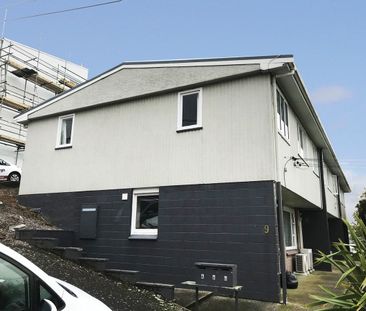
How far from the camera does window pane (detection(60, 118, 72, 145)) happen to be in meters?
13.4

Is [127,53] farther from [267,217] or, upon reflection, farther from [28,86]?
[28,86]

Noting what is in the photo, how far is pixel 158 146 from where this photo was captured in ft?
35.9

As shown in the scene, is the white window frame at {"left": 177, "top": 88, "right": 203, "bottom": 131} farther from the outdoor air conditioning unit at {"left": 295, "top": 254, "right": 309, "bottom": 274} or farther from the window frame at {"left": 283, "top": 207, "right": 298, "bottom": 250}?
the outdoor air conditioning unit at {"left": 295, "top": 254, "right": 309, "bottom": 274}

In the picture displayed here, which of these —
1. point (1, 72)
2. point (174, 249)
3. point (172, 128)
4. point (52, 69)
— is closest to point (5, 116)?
point (1, 72)

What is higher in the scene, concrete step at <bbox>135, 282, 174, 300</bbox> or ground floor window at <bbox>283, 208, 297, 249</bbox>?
ground floor window at <bbox>283, 208, 297, 249</bbox>

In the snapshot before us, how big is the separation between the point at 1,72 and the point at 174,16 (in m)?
17.6

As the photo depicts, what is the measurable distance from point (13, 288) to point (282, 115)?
30.3 feet

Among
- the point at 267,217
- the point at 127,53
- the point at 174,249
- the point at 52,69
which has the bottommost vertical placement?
the point at 174,249

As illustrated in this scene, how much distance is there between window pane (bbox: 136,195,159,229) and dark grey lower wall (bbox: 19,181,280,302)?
0.28m

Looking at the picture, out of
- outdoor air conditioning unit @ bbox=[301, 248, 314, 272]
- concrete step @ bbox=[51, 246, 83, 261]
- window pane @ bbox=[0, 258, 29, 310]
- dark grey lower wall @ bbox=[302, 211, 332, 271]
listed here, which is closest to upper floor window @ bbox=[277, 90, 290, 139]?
outdoor air conditioning unit @ bbox=[301, 248, 314, 272]

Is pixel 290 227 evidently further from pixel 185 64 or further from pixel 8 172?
pixel 8 172

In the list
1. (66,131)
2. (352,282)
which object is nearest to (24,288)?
(352,282)

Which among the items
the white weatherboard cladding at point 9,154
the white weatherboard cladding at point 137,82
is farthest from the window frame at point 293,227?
the white weatherboard cladding at point 9,154

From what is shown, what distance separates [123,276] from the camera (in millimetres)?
9312
